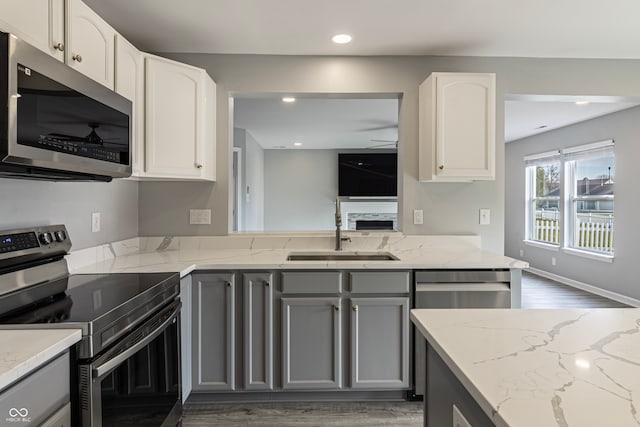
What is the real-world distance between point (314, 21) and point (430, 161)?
1176mm

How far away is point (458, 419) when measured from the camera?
96cm

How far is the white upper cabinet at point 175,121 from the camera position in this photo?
237cm

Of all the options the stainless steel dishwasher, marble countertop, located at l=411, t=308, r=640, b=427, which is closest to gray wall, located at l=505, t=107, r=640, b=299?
the stainless steel dishwasher

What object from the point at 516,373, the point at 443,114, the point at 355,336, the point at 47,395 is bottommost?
the point at 355,336

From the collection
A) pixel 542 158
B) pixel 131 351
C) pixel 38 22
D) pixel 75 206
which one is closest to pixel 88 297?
pixel 131 351

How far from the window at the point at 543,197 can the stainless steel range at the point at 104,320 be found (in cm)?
617

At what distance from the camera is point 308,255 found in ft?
9.29

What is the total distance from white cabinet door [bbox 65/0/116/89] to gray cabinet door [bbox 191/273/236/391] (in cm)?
117

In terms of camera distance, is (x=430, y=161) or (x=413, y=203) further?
(x=413, y=203)

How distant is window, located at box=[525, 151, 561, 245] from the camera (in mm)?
6262

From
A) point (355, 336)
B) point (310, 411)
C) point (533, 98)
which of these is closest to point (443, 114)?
point (533, 98)

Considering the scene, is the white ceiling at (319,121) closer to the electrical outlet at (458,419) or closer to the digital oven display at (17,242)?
the digital oven display at (17,242)

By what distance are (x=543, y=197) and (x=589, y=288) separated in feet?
5.81

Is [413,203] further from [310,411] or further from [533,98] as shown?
[310,411]
